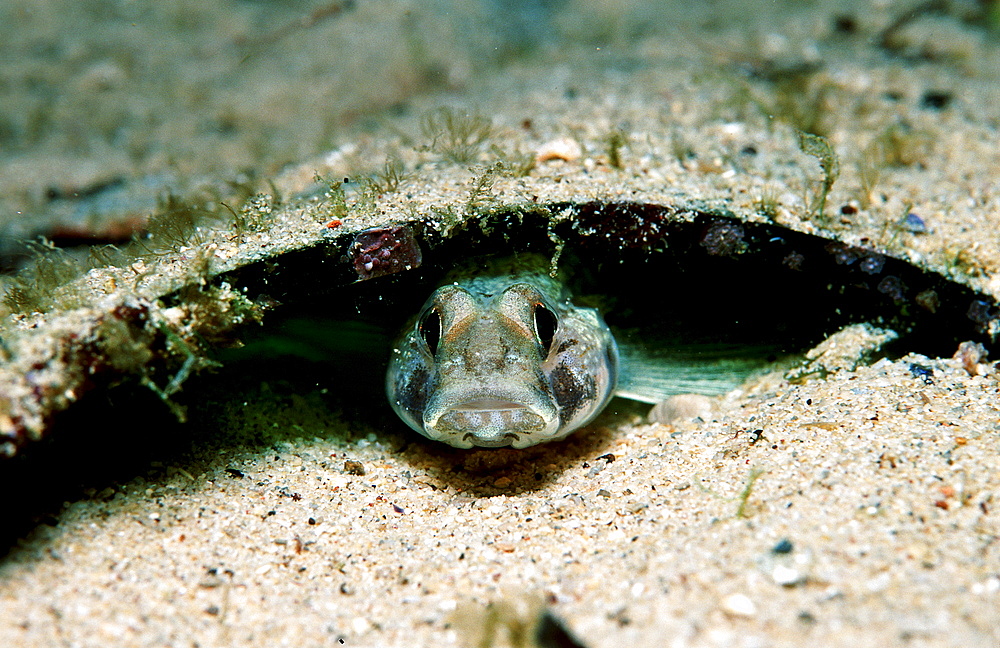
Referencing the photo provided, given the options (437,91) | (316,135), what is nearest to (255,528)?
(316,135)

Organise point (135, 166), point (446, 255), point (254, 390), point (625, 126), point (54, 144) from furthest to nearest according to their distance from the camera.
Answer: point (54, 144)
point (135, 166)
point (625, 126)
point (254, 390)
point (446, 255)

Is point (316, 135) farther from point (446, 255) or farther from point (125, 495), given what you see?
point (125, 495)

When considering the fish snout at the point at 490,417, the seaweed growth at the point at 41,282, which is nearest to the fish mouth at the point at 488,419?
the fish snout at the point at 490,417

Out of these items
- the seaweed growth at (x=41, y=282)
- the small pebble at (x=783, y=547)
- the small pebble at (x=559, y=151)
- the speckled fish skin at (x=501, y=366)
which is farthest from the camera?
the small pebble at (x=559, y=151)

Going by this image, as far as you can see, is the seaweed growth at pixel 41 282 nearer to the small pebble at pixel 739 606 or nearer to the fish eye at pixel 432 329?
the fish eye at pixel 432 329

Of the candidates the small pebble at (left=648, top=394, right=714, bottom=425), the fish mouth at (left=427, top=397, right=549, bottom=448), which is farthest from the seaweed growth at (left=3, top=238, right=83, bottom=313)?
the small pebble at (left=648, top=394, right=714, bottom=425)

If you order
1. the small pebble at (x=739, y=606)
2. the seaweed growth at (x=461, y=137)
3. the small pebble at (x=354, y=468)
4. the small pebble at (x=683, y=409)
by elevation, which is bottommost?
the small pebble at (x=354, y=468)

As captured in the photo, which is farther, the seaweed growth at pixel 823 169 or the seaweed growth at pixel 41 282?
the seaweed growth at pixel 823 169
